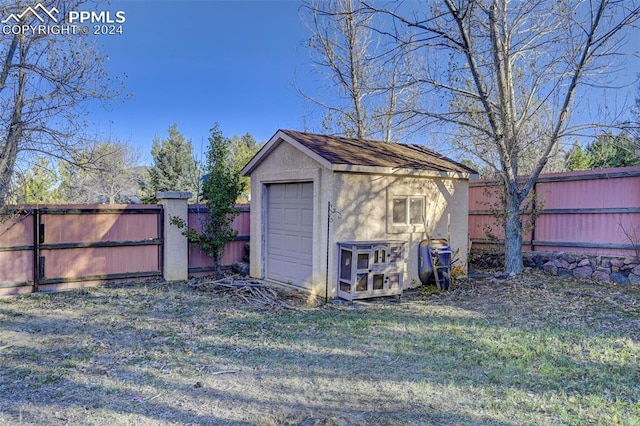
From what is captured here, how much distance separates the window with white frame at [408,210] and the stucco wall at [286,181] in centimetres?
150

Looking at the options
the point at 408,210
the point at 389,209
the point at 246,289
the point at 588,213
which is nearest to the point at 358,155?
the point at 389,209

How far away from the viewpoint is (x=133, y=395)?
365 centimetres

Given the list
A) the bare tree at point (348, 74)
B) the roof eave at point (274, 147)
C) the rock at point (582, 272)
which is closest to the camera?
the roof eave at point (274, 147)

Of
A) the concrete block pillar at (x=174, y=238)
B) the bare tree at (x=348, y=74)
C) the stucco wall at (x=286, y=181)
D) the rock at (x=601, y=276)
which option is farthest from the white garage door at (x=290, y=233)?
the bare tree at (x=348, y=74)

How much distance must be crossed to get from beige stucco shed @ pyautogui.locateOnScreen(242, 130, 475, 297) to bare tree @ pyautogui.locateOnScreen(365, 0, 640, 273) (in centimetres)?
101

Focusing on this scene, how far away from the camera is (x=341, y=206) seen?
24.5 feet

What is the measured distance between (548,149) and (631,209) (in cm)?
187

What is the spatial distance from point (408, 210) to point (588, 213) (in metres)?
3.85

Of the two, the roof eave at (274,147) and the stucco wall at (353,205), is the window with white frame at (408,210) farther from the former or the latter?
the roof eave at (274,147)

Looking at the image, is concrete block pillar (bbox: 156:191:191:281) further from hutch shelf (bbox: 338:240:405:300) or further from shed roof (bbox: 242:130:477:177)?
hutch shelf (bbox: 338:240:405:300)

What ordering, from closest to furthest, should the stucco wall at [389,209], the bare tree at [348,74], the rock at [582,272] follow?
the stucco wall at [389,209] → the rock at [582,272] → the bare tree at [348,74]

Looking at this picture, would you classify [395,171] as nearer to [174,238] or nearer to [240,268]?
[240,268]

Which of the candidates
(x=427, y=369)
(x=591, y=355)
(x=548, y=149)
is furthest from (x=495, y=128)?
(x=427, y=369)

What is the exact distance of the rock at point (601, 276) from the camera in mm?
8453
